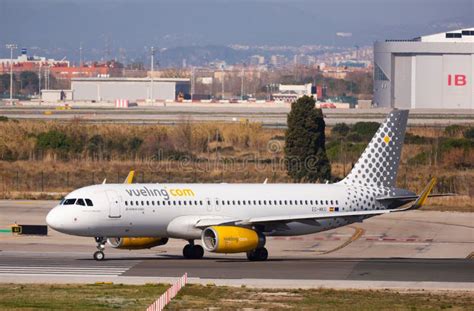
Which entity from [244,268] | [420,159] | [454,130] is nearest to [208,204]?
[244,268]

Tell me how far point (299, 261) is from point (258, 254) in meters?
1.83

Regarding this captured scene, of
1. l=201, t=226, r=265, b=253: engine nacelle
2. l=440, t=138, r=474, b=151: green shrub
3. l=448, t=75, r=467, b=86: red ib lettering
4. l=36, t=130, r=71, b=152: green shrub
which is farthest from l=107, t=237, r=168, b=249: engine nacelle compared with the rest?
l=448, t=75, r=467, b=86: red ib lettering

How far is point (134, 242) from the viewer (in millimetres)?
50812

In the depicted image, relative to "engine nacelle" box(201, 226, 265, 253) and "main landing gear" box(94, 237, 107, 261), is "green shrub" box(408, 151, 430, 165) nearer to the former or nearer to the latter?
"engine nacelle" box(201, 226, 265, 253)

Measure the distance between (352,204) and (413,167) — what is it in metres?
44.0

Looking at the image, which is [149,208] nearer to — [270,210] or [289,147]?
[270,210]

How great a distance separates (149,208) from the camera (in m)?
49.1

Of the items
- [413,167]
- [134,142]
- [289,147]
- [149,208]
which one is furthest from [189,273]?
[134,142]

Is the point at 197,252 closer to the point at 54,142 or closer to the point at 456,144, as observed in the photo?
the point at 456,144

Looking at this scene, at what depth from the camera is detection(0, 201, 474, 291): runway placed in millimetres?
42469

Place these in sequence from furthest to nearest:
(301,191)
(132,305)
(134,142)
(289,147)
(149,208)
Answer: (134,142), (289,147), (301,191), (149,208), (132,305)

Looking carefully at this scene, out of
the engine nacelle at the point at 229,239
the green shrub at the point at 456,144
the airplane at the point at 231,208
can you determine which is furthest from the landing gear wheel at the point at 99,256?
the green shrub at the point at 456,144

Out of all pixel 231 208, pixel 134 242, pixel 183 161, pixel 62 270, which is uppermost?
pixel 231 208

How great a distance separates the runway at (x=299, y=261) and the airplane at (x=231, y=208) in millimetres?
1050
